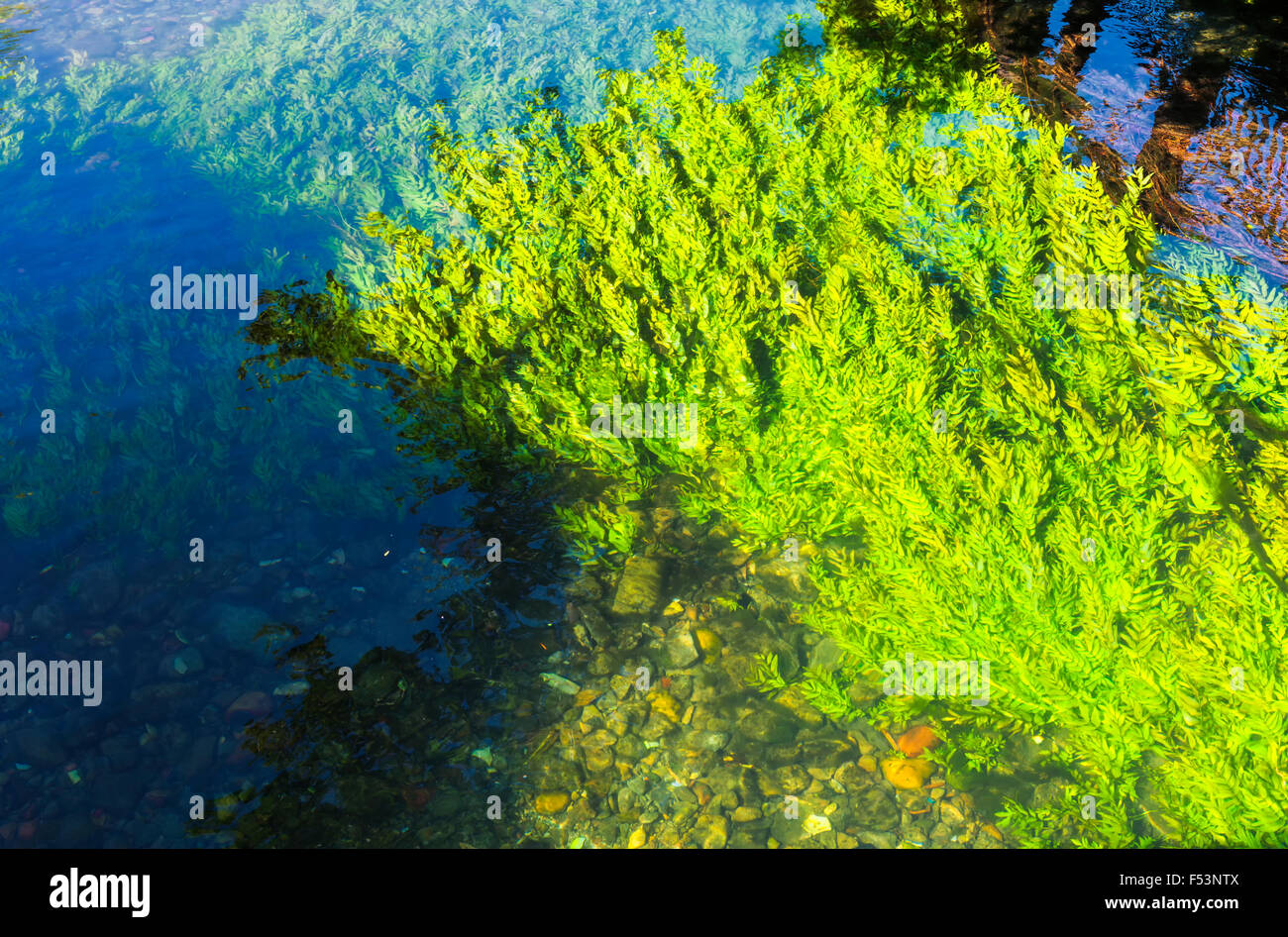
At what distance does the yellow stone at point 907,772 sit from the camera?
3.86 m

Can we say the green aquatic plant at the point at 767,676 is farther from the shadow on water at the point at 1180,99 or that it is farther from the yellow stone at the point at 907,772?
the shadow on water at the point at 1180,99

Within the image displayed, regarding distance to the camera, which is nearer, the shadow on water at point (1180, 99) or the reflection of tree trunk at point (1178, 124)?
the shadow on water at point (1180, 99)

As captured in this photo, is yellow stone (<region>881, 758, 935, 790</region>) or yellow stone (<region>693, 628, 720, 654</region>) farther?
yellow stone (<region>693, 628, 720, 654</region>)

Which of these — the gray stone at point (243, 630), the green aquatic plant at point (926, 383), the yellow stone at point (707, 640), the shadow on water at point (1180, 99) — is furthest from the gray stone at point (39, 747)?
the shadow on water at point (1180, 99)

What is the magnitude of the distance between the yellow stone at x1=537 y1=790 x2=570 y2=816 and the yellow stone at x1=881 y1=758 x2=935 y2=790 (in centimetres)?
168

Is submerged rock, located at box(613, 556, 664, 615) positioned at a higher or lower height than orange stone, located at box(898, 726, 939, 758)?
higher

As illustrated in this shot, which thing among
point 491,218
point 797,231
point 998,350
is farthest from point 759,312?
point 491,218

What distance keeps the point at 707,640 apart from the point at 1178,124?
5.13 m

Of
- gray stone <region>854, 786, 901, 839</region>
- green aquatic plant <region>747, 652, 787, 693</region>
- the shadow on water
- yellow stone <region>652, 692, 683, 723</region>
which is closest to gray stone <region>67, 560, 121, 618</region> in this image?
yellow stone <region>652, 692, 683, 723</region>

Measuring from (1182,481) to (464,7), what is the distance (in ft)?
32.6

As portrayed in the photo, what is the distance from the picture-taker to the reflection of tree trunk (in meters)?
5.29

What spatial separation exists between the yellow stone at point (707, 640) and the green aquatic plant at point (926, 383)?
15.3 inches

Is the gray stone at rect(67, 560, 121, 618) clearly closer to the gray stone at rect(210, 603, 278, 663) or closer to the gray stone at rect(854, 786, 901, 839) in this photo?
the gray stone at rect(210, 603, 278, 663)

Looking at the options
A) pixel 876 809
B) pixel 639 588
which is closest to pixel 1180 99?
pixel 639 588
